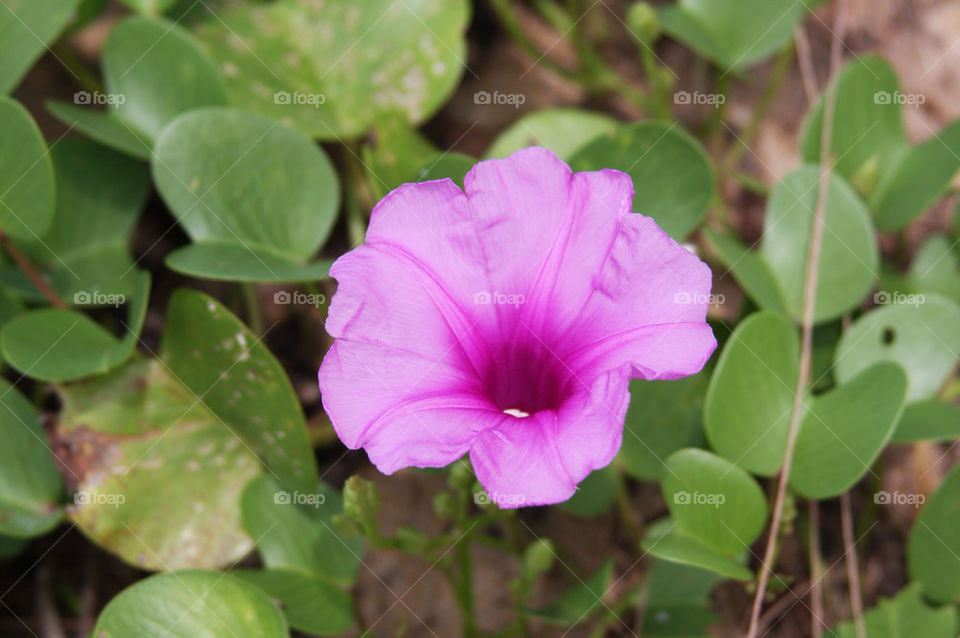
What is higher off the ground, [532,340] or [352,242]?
[532,340]

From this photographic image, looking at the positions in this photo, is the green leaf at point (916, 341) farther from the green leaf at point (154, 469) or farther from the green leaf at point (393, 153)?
the green leaf at point (154, 469)

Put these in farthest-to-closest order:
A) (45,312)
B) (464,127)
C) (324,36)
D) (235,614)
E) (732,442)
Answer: (464,127)
(324,36)
(45,312)
(732,442)
(235,614)

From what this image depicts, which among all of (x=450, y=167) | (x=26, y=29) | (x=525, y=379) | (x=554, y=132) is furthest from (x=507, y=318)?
(x=26, y=29)

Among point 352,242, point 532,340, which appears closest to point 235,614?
point 532,340

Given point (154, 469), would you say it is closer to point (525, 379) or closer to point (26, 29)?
point (525, 379)

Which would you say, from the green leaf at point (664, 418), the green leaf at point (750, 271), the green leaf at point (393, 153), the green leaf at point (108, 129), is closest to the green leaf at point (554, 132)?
the green leaf at point (393, 153)

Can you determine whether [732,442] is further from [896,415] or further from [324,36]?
[324,36]
